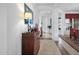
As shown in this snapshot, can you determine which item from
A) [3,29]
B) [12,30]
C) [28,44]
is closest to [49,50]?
[28,44]

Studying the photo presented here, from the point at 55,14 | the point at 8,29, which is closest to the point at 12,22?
the point at 8,29

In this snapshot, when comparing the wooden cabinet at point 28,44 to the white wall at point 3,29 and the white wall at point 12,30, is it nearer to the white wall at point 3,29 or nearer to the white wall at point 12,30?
the white wall at point 12,30

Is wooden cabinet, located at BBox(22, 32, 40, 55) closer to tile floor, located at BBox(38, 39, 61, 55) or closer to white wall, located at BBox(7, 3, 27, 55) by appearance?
white wall, located at BBox(7, 3, 27, 55)

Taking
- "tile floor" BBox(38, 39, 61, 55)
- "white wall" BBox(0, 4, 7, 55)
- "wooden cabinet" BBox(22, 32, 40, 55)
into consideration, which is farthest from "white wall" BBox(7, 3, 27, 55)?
"tile floor" BBox(38, 39, 61, 55)

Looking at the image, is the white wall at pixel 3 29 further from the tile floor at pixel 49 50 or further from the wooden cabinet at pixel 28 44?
the tile floor at pixel 49 50

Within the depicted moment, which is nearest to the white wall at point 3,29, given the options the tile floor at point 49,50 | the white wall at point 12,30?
the white wall at point 12,30

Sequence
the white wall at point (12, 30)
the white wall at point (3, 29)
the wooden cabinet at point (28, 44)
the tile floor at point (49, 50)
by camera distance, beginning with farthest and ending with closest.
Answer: the tile floor at point (49, 50), the wooden cabinet at point (28, 44), the white wall at point (12, 30), the white wall at point (3, 29)

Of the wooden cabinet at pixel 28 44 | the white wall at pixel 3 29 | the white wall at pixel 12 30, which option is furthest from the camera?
the wooden cabinet at pixel 28 44

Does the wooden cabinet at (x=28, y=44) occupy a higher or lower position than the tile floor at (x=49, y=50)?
higher

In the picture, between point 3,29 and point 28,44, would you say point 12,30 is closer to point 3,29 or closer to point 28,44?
point 3,29

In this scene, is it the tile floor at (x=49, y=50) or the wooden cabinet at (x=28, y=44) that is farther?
the tile floor at (x=49, y=50)

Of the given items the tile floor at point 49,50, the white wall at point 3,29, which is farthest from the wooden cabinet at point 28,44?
the tile floor at point 49,50

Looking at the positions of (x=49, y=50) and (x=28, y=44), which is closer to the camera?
(x=28, y=44)

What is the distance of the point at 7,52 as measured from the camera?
415 centimetres
